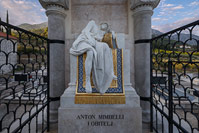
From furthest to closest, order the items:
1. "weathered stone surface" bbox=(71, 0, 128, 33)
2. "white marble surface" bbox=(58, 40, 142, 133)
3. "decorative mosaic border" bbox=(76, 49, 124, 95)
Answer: "weathered stone surface" bbox=(71, 0, 128, 33) → "decorative mosaic border" bbox=(76, 49, 124, 95) → "white marble surface" bbox=(58, 40, 142, 133)

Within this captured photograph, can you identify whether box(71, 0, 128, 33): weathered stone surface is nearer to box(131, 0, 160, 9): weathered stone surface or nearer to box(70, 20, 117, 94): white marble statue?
box(131, 0, 160, 9): weathered stone surface

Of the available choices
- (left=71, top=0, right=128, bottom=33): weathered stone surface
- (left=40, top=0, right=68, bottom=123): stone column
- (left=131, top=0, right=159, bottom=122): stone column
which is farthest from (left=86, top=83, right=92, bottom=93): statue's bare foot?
(left=71, top=0, right=128, bottom=33): weathered stone surface

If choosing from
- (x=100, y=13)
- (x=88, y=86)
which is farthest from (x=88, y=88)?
(x=100, y=13)

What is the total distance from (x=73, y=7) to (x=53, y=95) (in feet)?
8.08

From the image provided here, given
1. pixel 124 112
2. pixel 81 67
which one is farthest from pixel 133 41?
pixel 124 112

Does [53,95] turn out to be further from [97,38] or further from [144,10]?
[144,10]

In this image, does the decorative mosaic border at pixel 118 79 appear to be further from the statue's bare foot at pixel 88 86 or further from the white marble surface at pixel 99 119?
the white marble surface at pixel 99 119

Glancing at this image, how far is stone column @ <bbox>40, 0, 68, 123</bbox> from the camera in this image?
2740mm

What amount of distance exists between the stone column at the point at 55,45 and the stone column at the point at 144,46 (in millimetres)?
1890

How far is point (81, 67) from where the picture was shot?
7.12 feet

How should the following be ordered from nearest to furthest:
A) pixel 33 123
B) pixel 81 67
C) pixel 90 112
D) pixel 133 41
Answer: pixel 90 112 → pixel 81 67 → pixel 33 123 → pixel 133 41

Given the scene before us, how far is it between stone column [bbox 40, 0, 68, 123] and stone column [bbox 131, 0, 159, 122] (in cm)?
189

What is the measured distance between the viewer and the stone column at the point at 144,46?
2695 mm

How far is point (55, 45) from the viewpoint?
9.11ft
